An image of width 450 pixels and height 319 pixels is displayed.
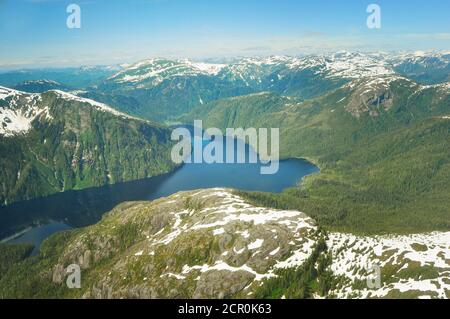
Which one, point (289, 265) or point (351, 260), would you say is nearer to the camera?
point (351, 260)

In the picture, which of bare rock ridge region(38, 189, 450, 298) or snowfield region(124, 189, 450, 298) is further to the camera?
bare rock ridge region(38, 189, 450, 298)

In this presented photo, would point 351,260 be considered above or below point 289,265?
above

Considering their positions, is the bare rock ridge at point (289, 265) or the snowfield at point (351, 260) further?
the bare rock ridge at point (289, 265)
